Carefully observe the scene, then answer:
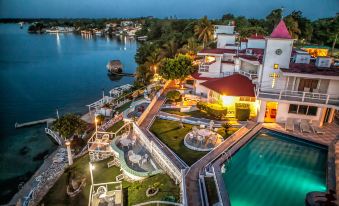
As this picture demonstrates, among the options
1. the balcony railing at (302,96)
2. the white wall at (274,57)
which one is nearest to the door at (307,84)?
the balcony railing at (302,96)

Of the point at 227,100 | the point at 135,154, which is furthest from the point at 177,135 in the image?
the point at 227,100

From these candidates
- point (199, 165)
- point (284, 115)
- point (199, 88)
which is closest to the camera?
point (199, 165)

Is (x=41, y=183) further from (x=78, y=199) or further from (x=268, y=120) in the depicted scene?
(x=268, y=120)

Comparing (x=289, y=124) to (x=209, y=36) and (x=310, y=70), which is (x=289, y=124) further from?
(x=209, y=36)

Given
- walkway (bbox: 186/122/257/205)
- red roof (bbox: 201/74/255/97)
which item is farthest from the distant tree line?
walkway (bbox: 186/122/257/205)

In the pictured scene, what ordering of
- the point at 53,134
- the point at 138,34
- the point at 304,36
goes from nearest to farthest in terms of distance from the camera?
the point at 53,134 < the point at 304,36 < the point at 138,34

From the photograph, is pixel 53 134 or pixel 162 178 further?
pixel 53 134

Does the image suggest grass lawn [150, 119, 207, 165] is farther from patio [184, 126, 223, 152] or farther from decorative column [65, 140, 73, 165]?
decorative column [65, 140, 73, 165]

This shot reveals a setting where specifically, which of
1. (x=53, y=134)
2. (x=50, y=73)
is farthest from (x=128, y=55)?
(x=53, y=134)
